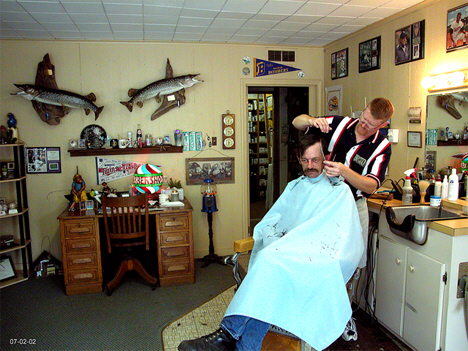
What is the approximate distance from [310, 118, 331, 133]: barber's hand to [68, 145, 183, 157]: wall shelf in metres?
1.93

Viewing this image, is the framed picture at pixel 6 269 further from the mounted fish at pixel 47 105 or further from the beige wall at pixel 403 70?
the beige wall at pixel 403 70

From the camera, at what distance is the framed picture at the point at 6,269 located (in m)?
3.70

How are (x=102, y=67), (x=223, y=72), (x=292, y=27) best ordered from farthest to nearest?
(x=223, y=72)
(x=102, y=67)
(x=292, y=27)

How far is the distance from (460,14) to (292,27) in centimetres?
145

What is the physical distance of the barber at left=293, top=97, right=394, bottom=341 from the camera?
2252mm

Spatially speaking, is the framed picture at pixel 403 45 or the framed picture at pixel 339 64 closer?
the framed picture at pixel 403 45

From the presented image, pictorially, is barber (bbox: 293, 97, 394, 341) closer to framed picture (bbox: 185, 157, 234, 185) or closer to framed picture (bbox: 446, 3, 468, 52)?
framed picture (bbox: 446, 3, 468, 52)

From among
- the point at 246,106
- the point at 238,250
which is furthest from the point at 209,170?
the point at 238,250

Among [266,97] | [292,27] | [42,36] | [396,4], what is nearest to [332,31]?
[292,27]

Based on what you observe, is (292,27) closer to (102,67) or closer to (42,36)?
(102,67)

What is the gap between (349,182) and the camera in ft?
7.52

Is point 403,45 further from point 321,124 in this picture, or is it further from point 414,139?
point 321,124

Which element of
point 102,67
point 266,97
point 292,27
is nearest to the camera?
point 292,27

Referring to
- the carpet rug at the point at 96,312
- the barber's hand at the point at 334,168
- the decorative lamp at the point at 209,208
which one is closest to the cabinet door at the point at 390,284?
the barber's hand at the point at 334,168
